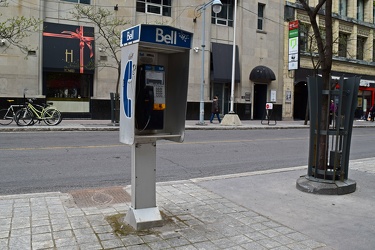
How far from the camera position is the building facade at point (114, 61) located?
2050 centimetres

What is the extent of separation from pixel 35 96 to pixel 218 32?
1354 cm

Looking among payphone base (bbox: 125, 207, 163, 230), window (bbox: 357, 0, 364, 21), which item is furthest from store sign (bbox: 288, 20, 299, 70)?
payphone base (bbox: 125, 207, 163, 230)

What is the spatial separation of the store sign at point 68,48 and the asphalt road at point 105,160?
8.17 meters

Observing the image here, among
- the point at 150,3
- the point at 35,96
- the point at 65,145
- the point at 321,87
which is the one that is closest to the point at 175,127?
the point at 321,87

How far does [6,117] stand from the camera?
17.2m

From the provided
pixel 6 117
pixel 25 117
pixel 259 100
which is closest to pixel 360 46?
pixel 259 100

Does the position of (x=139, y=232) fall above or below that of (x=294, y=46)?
below

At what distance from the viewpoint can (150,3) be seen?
24.2 m

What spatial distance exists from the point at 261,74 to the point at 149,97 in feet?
79.1

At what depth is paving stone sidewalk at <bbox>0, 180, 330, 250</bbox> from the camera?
13.2ft

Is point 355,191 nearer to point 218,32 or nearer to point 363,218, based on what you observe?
point 363,218

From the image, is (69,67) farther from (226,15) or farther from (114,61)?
(226,15)

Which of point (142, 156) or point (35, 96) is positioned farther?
point (35, 96)

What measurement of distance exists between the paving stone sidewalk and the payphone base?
0.33ft
